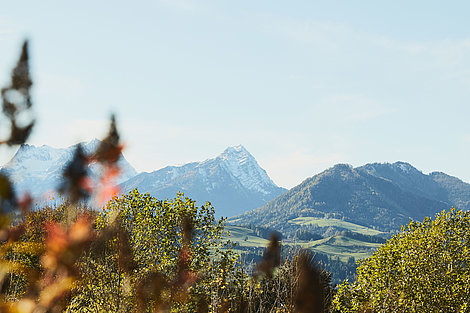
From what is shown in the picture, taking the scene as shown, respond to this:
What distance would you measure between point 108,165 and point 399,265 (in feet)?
108

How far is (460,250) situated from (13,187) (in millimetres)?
35659

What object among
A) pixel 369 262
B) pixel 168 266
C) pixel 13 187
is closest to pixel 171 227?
pixel 168 266

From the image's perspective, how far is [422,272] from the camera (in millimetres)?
30375

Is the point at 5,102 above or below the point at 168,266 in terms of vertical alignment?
above

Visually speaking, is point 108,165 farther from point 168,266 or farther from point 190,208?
point 190,208

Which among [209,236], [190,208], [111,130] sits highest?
[111,130]

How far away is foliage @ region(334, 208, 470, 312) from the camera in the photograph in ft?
94.4

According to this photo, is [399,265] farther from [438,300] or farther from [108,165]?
[108,165]

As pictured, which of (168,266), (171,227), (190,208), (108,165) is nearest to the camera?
(108,165)

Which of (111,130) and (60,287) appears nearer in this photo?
(60,287)

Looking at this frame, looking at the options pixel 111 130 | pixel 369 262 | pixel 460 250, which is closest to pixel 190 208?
pixel 369 262

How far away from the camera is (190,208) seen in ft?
83.3

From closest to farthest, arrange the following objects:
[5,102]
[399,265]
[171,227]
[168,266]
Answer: [5,102] → [168,266] → [171,227] → [399,265]

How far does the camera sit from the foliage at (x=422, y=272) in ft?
94.4
